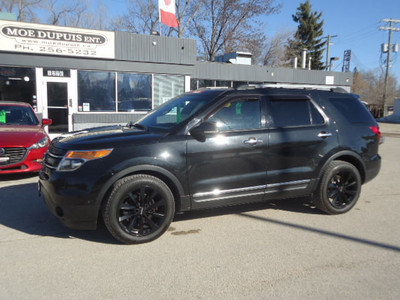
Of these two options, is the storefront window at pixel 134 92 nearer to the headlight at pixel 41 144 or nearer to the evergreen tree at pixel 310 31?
the headlight at pixel 41 144

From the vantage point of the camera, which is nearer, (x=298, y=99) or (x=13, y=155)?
(x=298, y=99)

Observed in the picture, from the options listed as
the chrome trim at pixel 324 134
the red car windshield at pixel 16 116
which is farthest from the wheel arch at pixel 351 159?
the red car windshield at pixel 16 116

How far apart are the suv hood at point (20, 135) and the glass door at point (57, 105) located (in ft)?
20.9

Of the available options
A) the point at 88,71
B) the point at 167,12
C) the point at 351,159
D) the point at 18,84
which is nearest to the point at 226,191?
the point at 351,159

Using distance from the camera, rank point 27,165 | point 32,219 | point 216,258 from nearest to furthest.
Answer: point 216,258 < point 32,219 < point 27,165

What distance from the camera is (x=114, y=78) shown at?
14.5 metres

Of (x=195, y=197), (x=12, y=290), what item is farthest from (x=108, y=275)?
(x=195, y=197)

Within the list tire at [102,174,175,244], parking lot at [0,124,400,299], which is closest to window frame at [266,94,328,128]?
parking lot at [0,124,400,299]

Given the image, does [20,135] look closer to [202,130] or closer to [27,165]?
[27,165]

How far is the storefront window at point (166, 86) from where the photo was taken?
50.9 ft

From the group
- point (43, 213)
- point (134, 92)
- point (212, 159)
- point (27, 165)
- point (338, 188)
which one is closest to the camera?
point (212, 159)

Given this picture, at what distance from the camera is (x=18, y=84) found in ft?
42.9

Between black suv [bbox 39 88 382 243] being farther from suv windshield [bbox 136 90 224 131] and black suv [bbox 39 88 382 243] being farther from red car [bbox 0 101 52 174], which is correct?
red car [bbox 0 101 52 174]

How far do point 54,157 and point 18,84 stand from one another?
10.8 m
